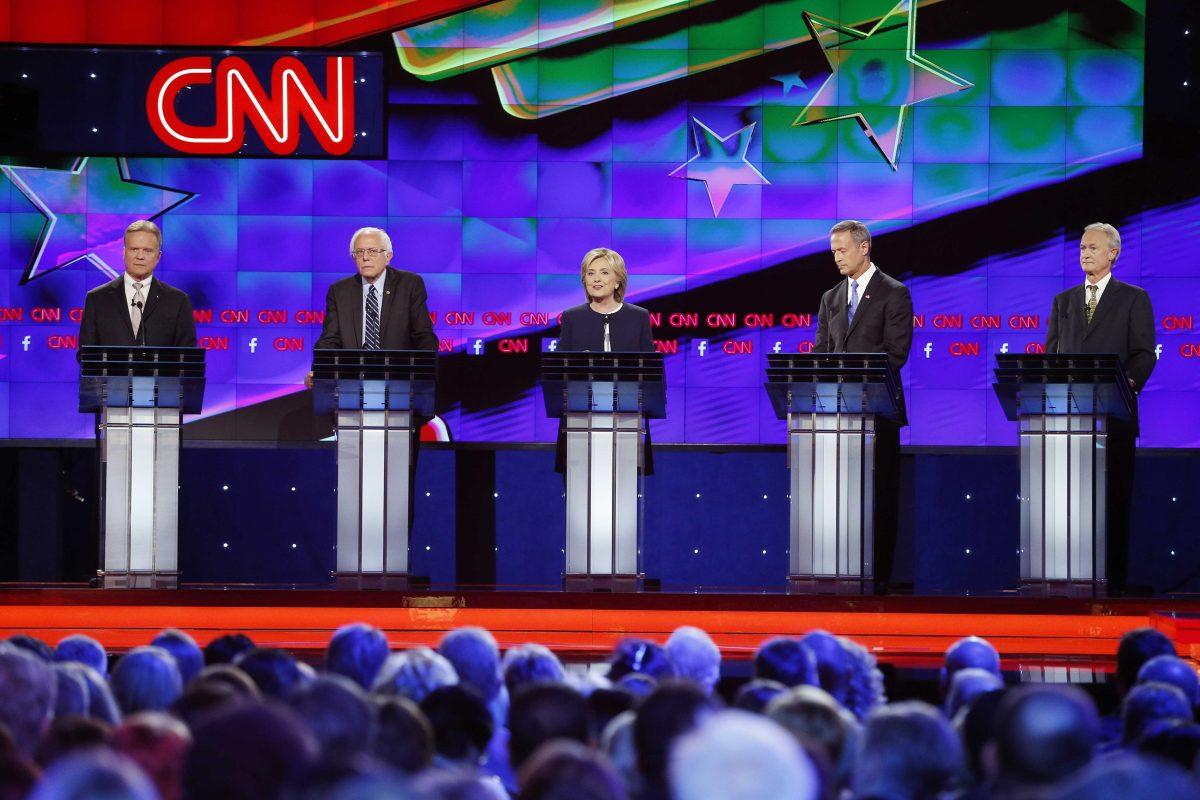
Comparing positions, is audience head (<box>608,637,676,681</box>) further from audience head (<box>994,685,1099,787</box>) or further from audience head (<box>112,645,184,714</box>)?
audience head (<box>994,685,1099,787</box>)

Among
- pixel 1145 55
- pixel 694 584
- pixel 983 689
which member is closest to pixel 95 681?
pixel 983 689

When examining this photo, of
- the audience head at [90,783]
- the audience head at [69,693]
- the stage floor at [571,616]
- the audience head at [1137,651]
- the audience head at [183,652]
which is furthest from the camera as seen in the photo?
the stage floor at [571,616]

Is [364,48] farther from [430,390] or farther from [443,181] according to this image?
[430,390]

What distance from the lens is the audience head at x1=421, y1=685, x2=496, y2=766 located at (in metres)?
2.78

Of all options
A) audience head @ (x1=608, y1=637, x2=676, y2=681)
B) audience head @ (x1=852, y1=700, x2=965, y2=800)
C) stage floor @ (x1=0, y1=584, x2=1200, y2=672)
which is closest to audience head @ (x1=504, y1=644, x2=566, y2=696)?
audience head @ (x1=608, y1=637, x2=676, y2=681)

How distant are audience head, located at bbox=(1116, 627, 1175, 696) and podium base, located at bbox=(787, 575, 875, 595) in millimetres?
2233

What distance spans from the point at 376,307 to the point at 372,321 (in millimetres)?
60

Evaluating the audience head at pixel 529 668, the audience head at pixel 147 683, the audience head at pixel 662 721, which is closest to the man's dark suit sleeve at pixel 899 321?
the audience head at pixel 529 668

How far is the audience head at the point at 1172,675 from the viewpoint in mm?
3367

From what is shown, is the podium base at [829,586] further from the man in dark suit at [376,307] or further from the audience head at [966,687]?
the audience head at [966,687]

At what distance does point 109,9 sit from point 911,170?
170 inches

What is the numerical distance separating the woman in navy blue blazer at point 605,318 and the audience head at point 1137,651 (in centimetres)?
289

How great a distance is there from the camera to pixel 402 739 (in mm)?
2529

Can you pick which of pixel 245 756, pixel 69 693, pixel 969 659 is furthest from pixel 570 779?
pixel 969 659
